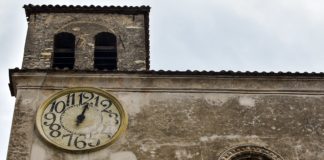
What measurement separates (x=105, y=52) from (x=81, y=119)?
11.5ft

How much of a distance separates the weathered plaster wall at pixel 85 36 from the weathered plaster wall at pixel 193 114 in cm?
139

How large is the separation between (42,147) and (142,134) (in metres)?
2.19

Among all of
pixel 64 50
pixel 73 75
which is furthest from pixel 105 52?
pixel 73 75

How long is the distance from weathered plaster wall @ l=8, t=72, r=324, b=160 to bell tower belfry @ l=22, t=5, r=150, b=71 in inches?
50.9

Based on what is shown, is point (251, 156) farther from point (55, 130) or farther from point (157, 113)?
point (55, 130)

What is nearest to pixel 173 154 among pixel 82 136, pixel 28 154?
Result: pixel 82 136

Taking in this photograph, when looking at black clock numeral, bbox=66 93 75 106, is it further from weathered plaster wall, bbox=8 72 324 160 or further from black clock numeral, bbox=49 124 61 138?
black clock numeral, bbox=49 124 61 138

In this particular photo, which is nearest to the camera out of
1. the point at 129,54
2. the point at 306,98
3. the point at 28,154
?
the point at 28,154

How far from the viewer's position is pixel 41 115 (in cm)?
1709

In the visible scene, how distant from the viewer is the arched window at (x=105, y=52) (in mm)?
19828

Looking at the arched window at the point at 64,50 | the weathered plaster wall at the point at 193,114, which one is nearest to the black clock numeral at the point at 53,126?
the weathered plaster wall at the point at 193,114

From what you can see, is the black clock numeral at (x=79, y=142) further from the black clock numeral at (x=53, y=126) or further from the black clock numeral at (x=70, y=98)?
the black clock numeral at (x=70, y=98)

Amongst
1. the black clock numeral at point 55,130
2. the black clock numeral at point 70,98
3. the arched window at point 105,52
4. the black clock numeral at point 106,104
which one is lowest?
the black clock numeral at point 55,130

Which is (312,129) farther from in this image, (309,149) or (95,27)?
(95,27)
